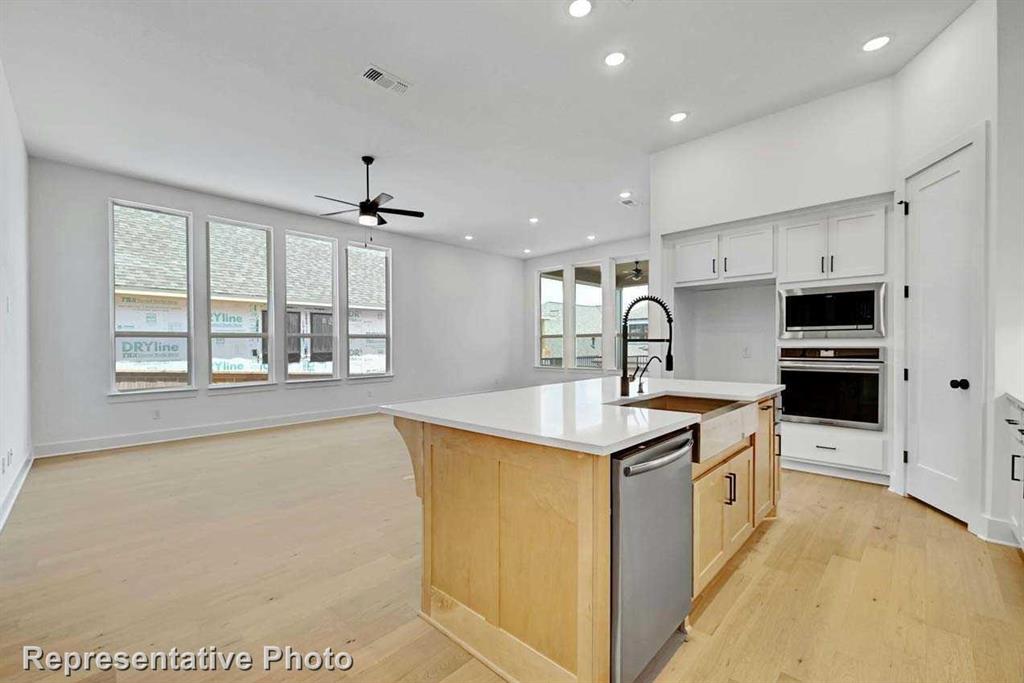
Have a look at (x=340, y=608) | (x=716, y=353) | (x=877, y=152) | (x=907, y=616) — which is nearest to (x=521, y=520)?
(x=340, y=608)

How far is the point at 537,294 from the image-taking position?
1009cm

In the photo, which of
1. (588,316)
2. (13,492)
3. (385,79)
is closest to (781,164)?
(385,79)

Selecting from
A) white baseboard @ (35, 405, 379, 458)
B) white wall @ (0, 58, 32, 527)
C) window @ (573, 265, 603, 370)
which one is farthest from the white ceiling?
window @ (573, 265, 603, 370)

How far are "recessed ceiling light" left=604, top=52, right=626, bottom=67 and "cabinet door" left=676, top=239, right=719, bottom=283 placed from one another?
6.51 feet

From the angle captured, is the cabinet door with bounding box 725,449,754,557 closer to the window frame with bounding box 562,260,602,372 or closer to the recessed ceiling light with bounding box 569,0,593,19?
the recessed ceiling light with bounding box 569,0,593,19

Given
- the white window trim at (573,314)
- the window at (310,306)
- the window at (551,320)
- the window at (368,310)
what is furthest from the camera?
the window at (551,320)

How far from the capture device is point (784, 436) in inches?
159

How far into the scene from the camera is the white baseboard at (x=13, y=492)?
304cm

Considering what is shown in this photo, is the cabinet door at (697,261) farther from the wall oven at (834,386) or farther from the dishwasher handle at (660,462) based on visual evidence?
the dishwasher handle at (660,462)

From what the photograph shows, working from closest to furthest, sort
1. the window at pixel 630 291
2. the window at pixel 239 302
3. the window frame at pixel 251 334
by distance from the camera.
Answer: the window frame at pixel 251 334 < the window at pixel 239 302 < the window at pixel 630 291

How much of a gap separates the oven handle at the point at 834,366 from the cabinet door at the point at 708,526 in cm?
231

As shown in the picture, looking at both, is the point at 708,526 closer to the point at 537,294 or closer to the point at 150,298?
the point at 150,298

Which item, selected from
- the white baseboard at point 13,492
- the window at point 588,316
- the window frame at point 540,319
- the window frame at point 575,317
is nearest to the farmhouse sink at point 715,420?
the white baseboard at point 13,492

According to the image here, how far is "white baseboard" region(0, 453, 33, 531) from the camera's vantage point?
9.96 ft
